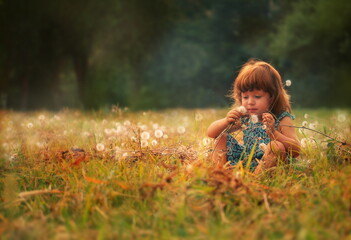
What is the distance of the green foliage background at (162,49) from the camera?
2228cm

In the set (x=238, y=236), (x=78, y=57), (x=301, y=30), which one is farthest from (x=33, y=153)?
(x=301, y=30)

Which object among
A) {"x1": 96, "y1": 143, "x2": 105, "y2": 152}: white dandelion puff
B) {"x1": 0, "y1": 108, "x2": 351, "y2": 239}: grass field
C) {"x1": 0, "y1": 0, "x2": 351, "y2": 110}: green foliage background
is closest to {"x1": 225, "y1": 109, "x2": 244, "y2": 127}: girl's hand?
{"x1": 0, "y1": 108, "x2": 351, "y2": 239}: grass field

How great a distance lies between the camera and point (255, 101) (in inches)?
144

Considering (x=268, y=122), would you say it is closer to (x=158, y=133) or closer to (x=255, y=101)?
(x=255, y=101)

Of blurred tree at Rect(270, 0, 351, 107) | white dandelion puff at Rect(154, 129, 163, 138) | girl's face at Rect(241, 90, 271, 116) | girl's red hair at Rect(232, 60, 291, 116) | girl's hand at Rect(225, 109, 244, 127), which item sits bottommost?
white dandelion puff at Rect(154, 129, 163, 138)

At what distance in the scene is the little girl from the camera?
3375 millimetres

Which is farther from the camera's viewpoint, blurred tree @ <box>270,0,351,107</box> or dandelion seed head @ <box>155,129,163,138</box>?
blurred tree @ <box>270,0,351,107</box>

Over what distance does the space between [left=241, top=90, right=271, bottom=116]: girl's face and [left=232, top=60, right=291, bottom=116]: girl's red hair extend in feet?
0.12

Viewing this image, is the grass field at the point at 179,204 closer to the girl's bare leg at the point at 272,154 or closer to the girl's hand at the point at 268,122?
the girl's bare leg at the point at 272,154

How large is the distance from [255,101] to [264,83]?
185 mm

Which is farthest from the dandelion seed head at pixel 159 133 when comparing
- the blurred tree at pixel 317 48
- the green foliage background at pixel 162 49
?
the blurred tree at pixel 317 48

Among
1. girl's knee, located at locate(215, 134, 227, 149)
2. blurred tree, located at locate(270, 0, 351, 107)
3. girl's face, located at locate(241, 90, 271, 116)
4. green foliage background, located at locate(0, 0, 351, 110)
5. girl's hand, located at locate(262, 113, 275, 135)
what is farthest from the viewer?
blurred tree, located at locate(270, 0, 351, 107)

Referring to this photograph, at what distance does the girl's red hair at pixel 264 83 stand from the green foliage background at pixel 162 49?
1281cm

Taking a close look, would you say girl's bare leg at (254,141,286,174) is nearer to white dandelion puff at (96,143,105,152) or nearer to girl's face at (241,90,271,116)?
girl's face at (241,90,271,116)
